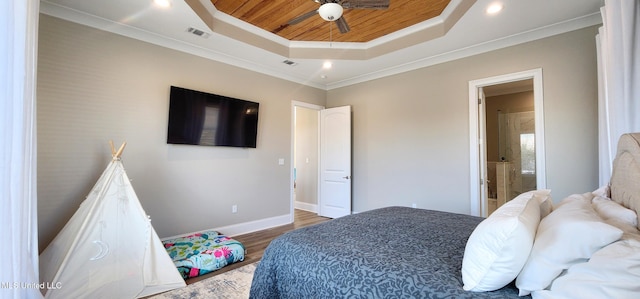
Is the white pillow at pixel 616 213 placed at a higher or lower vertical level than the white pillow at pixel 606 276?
higher

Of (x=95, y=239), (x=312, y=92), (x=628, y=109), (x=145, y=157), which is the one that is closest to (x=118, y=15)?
(x=145, y=157)

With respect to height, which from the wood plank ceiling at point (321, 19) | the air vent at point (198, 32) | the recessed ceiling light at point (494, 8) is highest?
the wood plank ceiling at point (321, 19)

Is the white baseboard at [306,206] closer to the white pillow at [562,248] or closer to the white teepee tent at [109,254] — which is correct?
the white teepee tent at [109,254]

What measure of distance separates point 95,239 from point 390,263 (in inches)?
96.1

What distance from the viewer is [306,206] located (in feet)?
19.2

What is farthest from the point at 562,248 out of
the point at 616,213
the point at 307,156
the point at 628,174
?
the point at 307,156

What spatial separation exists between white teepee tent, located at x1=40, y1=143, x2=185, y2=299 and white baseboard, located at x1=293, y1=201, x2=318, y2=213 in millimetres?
3425

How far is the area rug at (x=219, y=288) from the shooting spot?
224cm

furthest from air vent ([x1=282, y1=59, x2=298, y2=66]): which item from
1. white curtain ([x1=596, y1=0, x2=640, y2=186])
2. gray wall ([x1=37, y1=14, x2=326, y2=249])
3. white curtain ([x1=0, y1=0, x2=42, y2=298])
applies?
white curtain ([x1=596, y1=0, x2=640, y2=186])

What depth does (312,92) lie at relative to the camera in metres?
5.24

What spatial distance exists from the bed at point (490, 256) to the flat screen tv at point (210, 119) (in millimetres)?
2491

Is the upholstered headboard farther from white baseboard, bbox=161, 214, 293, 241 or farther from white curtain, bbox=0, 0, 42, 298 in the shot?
white baseboard, bbox=161, 214, 293, 241

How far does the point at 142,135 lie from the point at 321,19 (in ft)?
8.47

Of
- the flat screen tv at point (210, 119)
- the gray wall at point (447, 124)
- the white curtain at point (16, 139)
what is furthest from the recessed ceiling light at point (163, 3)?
the gray wall at point (447, 124)
